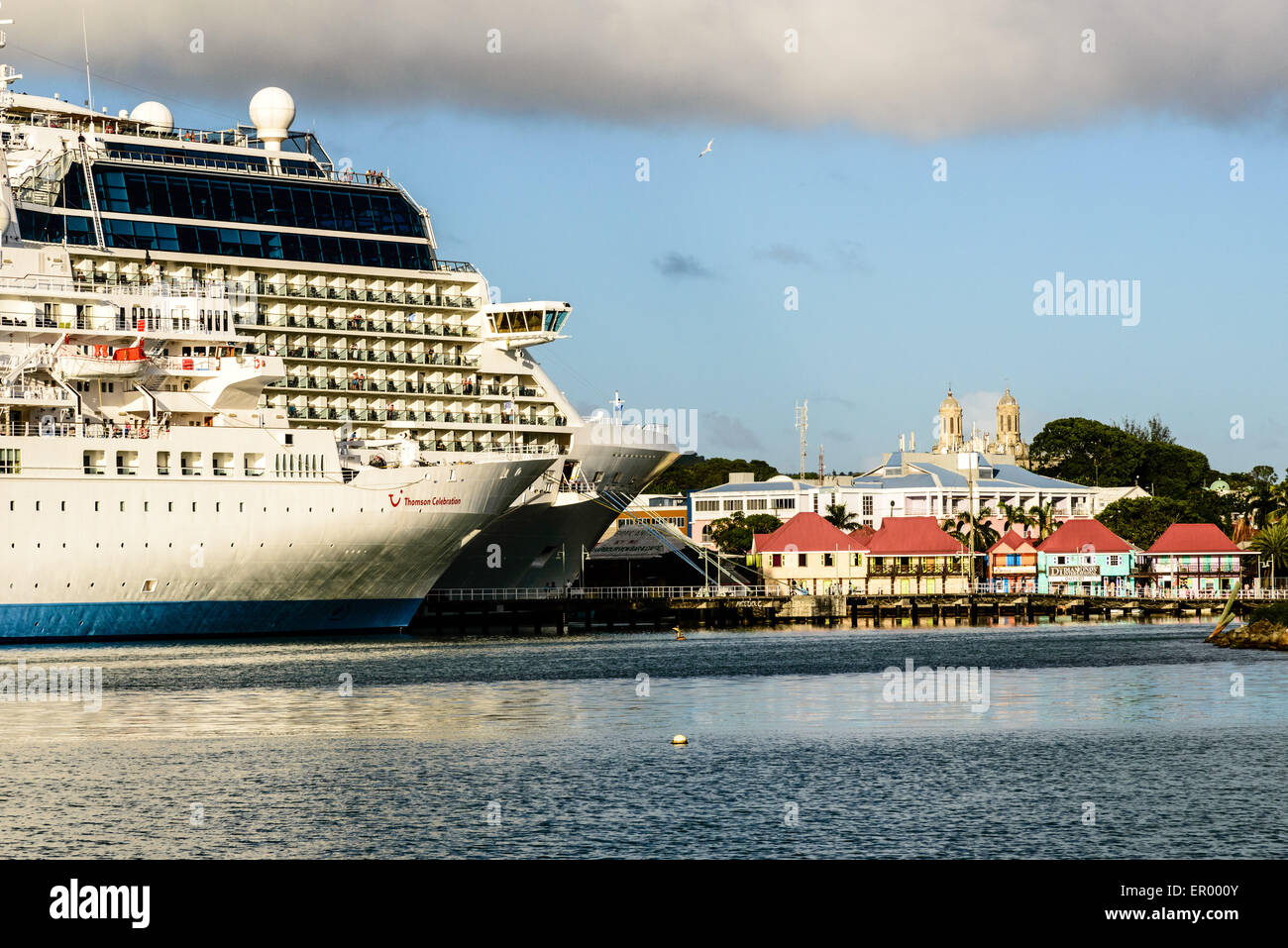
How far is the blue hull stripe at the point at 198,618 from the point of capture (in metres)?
58.9

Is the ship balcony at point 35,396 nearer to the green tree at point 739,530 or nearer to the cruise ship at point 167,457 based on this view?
the cruise ship at point 167,457

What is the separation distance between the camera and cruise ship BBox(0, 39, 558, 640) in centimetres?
5866

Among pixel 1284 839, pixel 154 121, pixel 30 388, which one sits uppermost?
pixel 154 121

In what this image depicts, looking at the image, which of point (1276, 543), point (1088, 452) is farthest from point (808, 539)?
point (1088, 452)

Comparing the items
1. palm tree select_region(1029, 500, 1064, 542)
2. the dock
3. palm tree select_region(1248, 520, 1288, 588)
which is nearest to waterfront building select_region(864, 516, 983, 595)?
the dock

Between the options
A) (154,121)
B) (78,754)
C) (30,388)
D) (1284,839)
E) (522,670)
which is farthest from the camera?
(154,121)

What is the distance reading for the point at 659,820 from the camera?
24.5m

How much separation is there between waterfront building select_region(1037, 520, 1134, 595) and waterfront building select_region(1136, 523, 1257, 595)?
227 centimetres

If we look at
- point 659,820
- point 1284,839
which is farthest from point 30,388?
point 1284,839

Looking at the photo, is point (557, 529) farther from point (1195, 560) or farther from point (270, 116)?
point (1195, 560)

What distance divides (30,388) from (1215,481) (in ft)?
436

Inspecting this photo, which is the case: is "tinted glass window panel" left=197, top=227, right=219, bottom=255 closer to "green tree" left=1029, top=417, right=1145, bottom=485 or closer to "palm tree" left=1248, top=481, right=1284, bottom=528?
"palm tree" left=1248, top=481, right=1284, bottom=528

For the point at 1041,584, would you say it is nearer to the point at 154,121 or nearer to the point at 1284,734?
the point at 154,121

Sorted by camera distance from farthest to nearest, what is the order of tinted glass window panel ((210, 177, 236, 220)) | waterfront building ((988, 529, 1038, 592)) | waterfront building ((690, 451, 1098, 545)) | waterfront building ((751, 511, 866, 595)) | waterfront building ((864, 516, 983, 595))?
waterfront building ((690, 451, 1098, 545)) → waterfront building ((988, 529, 1038, 592)) → waterfront building ((864, 516, 983, 595)) → waterfront building ((751, 511, 866, 595)) → tinted glass window panel ((210, 177, 236, 220))
